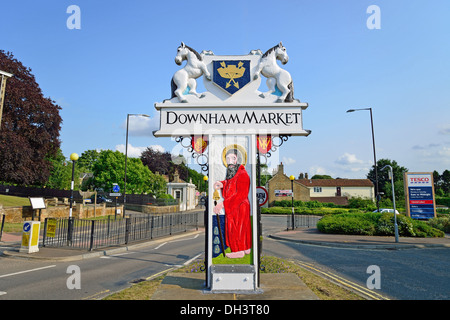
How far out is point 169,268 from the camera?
912 centimetres

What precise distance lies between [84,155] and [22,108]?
158 ft

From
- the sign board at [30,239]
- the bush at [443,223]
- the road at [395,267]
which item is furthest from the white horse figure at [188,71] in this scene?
the bush at [443,223]

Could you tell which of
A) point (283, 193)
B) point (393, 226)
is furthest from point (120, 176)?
point (393, 226)

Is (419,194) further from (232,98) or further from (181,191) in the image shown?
(181,191)

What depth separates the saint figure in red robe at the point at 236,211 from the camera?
5.86m

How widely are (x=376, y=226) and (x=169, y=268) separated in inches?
587

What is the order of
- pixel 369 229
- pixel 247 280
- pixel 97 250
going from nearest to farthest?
pixel 247 280, pixel 97 250, pixel 369 229

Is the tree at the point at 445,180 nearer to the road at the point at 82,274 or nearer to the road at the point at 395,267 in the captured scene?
the road at the point at 395,267

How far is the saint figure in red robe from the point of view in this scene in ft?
19.2

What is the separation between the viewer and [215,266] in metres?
5.59

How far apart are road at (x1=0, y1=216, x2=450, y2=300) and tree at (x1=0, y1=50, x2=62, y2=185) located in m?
17.2
